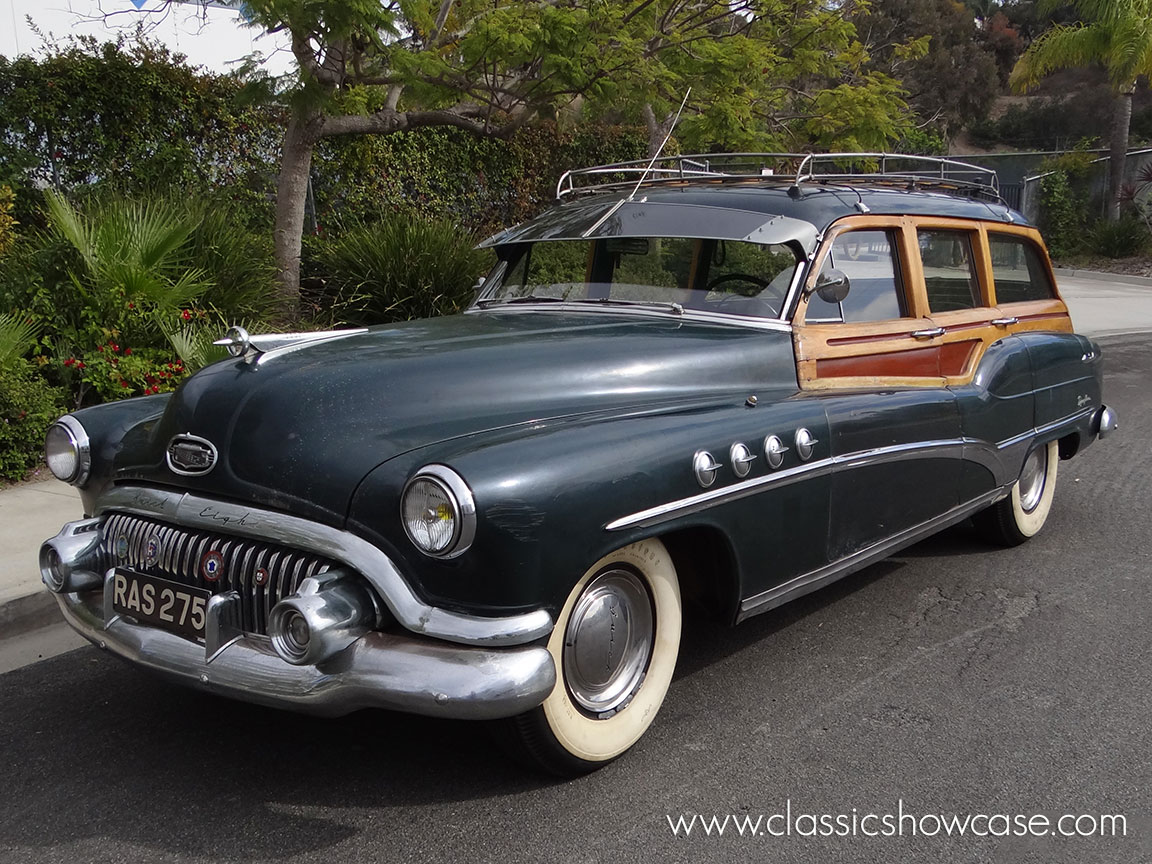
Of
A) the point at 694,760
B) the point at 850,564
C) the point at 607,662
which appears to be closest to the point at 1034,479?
the point at 850,564

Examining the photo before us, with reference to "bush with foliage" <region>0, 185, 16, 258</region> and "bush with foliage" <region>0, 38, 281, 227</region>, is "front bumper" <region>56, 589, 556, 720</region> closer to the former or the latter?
"bush with foliage" <region>0, 185, 16, 258</region>

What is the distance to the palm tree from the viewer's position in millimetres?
21359

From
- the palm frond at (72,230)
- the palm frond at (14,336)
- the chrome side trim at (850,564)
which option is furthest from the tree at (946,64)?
the chrome side trim at (850,564)

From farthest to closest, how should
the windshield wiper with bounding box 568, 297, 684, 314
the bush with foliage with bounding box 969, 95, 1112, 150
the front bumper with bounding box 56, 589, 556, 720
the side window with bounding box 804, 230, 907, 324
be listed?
the bush with foliage with bounding box 969, 95, 1112, 150, the side window with bounding box 804, 230, 907, 324, the windshield wiper with bounding box 568, 297, 684, 314, the front bumper with bounding box 56, 589, 556, 720

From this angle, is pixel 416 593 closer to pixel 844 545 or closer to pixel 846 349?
pixel 844 545

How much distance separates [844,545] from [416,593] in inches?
66.9

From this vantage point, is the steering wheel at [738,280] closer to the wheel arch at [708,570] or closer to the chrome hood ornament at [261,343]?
the wheel arch at [708,570]

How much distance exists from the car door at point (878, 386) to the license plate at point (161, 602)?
203 cm

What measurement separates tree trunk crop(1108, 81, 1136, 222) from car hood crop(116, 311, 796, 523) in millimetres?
22872

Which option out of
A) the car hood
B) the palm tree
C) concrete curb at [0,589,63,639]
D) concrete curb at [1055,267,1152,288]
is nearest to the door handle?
the car hood

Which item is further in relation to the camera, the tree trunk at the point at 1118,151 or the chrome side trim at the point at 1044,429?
the tree trunk at the point at 1118,151

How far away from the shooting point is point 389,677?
8.33 ft

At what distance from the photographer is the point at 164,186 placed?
9453 millimetres

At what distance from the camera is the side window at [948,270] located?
180 inches
